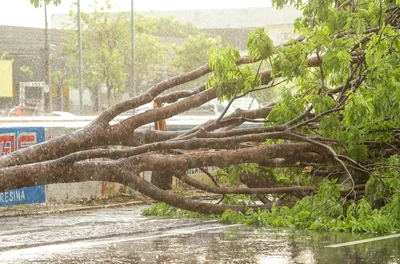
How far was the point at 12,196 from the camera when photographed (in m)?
18.3

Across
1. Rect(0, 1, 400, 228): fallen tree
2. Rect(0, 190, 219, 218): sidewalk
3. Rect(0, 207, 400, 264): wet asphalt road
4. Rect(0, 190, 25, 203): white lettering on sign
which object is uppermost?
Rect(0, 1, 400, 228): fallen tree

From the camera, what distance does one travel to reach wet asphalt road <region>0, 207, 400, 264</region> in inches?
410

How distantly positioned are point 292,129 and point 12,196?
6.97m

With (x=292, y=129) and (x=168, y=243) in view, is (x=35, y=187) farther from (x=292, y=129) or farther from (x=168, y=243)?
(x=168, y=243)

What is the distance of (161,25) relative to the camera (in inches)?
3317

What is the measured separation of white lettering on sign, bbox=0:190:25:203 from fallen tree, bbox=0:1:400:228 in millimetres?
4099

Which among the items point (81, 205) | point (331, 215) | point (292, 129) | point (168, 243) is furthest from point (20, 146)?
point (331, 215)

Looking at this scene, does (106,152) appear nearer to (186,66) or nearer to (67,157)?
(67,157)

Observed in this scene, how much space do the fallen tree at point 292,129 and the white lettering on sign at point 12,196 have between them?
13.4ft

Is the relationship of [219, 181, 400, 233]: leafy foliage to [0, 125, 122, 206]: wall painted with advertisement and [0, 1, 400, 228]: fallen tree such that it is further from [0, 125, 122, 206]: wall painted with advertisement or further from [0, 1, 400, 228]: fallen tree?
[0, 125, 122, 206]: wall painted with advertisement

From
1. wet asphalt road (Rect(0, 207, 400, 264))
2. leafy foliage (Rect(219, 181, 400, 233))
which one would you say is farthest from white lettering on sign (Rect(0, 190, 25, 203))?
leafy foliage (Rect(219, 181, 400, 233))

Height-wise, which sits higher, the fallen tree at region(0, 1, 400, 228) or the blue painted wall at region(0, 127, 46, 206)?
the fallen tree at region(0, 1, 400, 228)

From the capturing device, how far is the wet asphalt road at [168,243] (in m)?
10.4

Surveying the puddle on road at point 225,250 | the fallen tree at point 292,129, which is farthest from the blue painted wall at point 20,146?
the puddle on road at point 225,250
